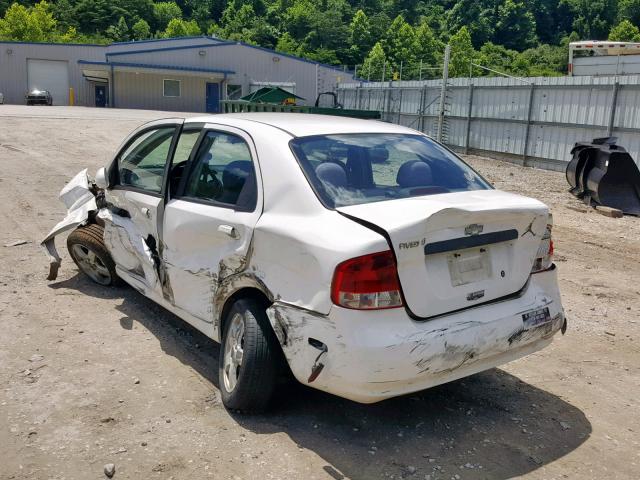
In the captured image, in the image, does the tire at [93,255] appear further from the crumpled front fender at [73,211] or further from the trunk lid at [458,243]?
the trunk lid at [458,243]

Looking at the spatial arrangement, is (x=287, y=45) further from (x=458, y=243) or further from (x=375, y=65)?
(x=458, y=243)

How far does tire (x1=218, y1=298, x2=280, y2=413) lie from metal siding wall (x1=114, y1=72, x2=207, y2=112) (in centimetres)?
4740

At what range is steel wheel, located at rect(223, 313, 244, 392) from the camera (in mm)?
3732

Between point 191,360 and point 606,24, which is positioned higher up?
point 606,24

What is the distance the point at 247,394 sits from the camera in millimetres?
3625

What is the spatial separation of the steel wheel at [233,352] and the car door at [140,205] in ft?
3.45

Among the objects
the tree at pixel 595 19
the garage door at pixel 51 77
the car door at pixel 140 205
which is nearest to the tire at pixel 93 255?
the car door at pixel 140 205

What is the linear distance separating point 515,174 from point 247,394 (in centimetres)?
1486

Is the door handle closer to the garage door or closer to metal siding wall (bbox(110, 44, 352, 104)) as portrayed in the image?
metal siding wall (bbox(110, 44, 352, 104))

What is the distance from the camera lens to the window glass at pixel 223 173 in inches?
155

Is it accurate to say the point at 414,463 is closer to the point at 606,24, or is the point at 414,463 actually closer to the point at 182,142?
the point at 182,142

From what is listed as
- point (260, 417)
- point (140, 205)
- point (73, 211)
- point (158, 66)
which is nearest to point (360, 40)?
point (158, 66)

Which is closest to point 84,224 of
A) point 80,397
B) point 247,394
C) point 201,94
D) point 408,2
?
point 80,397

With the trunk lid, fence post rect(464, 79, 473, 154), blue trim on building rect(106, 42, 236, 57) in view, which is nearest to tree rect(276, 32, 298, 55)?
blue trim on building rect(106, 42, 236, 57)
